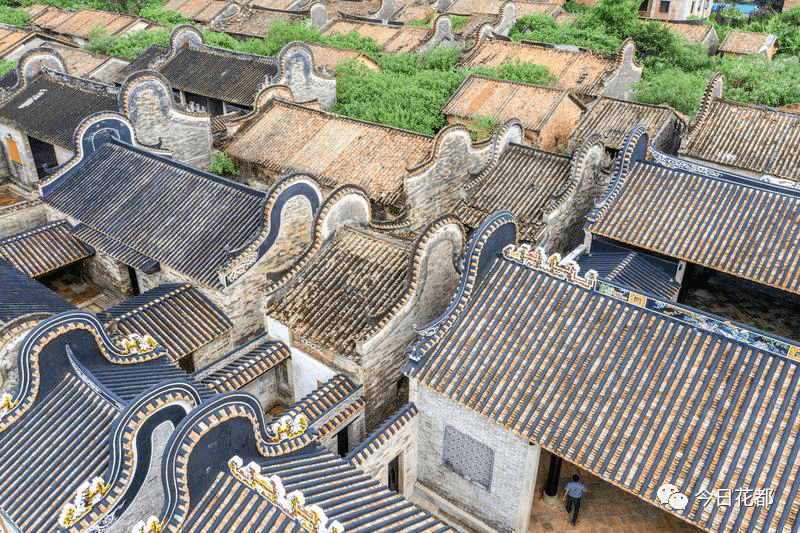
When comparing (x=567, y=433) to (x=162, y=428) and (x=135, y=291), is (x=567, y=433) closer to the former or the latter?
(x=162, y=428)

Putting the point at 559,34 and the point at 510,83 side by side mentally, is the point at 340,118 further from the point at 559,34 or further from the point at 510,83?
the point at 559,34

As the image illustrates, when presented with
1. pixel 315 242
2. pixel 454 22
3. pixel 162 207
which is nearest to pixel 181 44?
pixel 162 207

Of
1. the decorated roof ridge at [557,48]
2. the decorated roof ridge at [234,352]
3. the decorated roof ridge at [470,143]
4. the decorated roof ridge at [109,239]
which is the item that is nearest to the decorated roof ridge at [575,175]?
the decorated roof ridge at [470,143]

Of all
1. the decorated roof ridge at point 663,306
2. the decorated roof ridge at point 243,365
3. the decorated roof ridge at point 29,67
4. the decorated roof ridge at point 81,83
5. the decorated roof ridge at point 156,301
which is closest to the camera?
the decorated roof ridge at point 663,306

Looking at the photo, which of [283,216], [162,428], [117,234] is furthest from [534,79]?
[162,428]

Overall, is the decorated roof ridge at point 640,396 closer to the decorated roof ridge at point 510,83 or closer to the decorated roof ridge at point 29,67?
the decorated roof ridge at point 510,83

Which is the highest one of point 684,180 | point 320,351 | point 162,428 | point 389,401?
point 684,180

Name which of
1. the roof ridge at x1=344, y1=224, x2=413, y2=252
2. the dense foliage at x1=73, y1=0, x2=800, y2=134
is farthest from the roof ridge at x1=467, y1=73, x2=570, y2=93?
the roof ridge at x1=344, y1=224, x2=413, y2=252
